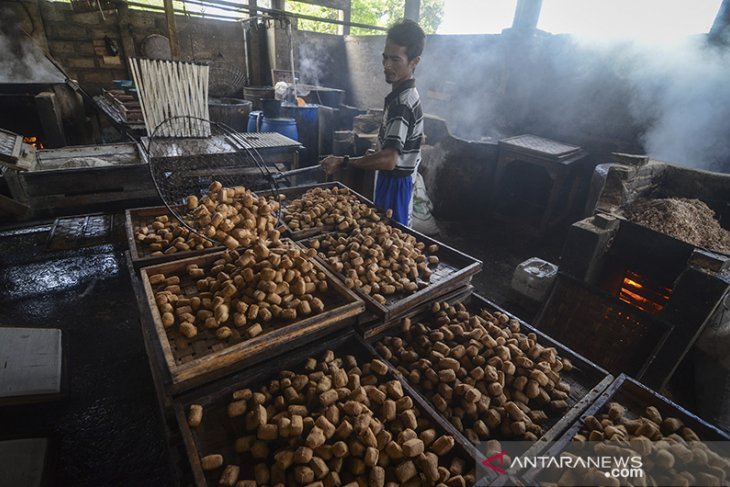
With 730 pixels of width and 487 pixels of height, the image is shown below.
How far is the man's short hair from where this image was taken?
2.94 metres

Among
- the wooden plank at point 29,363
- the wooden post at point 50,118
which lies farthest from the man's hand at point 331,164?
the wooden post at point 50,118

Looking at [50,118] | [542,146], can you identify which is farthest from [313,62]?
[542,146]

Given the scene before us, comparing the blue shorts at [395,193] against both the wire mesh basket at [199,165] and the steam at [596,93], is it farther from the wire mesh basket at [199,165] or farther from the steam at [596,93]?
the steam at [596,93]

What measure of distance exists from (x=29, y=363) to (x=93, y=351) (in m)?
0.60

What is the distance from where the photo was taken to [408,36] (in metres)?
2.93

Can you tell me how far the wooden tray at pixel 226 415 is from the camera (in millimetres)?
1415

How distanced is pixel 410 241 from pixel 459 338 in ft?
3.07

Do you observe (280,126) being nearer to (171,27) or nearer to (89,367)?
(171,27)

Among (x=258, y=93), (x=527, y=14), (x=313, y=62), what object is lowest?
(x=258, y=93)

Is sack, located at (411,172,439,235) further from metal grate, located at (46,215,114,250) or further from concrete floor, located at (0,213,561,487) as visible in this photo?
metal grate, located at (46,215,114,250)

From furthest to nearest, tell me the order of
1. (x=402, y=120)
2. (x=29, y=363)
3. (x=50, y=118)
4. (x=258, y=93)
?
(x=258, y=93) → (x=50, y=118) → (x=402, y=120) → (x=29, y=363)

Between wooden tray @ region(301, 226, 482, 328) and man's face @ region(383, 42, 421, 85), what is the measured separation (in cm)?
143

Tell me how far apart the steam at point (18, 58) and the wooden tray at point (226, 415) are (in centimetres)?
937

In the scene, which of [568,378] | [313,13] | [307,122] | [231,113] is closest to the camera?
[568,378]
